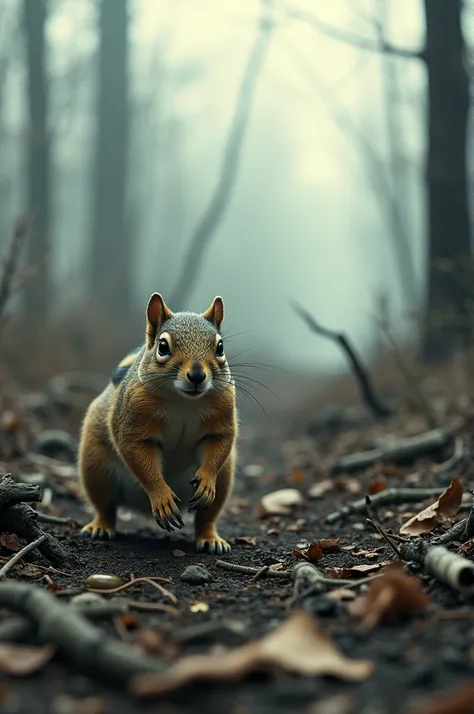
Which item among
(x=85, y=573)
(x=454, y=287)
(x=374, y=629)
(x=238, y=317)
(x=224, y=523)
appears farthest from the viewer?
(x=238, y=317)

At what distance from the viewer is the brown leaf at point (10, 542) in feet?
11.2

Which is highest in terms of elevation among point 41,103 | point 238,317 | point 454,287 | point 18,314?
point 41,103

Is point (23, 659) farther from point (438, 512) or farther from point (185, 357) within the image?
point (438, 512)

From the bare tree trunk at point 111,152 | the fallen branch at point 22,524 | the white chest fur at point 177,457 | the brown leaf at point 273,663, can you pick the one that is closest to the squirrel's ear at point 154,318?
the white chest fur at point 177,457

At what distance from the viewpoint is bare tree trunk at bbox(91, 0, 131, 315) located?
18.7 meters

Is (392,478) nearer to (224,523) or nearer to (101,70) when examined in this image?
(224,523)

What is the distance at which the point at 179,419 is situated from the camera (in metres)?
3.73

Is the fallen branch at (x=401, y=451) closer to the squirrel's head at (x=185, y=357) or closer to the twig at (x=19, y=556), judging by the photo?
the squirrel's head at (x=185, y=357)

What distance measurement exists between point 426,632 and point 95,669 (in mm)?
921

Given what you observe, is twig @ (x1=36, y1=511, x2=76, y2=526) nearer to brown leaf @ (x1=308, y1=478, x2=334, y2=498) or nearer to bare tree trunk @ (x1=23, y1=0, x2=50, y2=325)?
brown leaf @ (x1=308, y1=478, x2=334, y2=498)

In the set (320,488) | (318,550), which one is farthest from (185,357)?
(320,488)

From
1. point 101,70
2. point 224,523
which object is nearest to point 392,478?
point 224,523

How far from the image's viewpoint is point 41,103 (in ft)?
48.2

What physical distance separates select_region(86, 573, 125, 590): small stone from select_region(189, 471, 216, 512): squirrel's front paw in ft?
2.22
